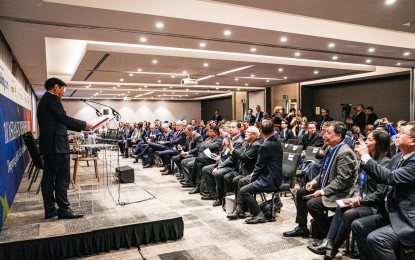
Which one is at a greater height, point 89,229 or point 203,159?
point 203,159

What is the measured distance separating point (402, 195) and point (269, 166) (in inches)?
70.3

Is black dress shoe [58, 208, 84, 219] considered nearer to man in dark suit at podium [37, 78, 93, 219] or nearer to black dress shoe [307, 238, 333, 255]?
man in dark suit at podium [37, 78, 93, 219]

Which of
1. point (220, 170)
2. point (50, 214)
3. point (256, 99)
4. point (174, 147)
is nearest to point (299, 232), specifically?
point (220, 170)

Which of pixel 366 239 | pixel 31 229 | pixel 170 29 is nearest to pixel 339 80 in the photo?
pixel 170 29

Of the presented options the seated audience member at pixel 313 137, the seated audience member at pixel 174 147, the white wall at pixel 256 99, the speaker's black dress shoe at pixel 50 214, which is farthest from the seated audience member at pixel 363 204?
the white wall at pixel 256 99

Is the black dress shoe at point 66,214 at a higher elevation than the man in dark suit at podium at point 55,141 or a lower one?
lower

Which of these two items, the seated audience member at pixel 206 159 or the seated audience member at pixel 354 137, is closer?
the seated audience member at pixel 354 137

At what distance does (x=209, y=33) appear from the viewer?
576 centimetres

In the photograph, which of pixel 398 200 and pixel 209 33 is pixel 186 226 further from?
pixel 209 33

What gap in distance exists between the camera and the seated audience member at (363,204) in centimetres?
288

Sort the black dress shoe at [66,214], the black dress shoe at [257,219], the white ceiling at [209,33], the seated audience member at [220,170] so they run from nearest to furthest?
the black dress shoe at [66,214] < the black dress shoe at [257,219] < the white ceiling at [209,33] < the seated audience member at [220,170]

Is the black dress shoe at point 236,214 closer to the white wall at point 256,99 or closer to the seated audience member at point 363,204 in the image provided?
the seated audience member at point 363,204

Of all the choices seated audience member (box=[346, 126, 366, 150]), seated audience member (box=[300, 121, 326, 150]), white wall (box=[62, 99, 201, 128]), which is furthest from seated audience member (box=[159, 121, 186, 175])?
white wall (box=[62, 99, 201, 128])

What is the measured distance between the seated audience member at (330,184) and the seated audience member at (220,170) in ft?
5.06
